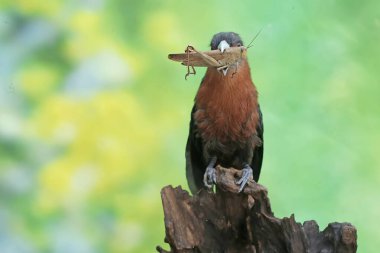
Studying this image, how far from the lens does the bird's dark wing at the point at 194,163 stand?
2380 mm

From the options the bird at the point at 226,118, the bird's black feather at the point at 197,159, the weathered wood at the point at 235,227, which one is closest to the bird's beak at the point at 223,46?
the bird at the point at 226,118

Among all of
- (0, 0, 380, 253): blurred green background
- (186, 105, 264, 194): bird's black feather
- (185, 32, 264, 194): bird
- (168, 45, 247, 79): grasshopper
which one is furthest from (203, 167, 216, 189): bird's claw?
(0, 0, 380, 253): blurred green background

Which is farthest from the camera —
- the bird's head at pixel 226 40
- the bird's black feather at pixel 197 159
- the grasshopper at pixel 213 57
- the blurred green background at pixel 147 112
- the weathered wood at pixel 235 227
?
the blurred green background at pixel 147 112

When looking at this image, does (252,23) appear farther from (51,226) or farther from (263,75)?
(51,226)

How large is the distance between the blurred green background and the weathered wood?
81 cm

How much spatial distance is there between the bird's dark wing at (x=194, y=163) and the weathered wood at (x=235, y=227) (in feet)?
1.37

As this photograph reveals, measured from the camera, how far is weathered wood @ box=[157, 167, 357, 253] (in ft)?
5.91

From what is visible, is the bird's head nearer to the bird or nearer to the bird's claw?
the bird

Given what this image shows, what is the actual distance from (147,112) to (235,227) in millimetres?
959

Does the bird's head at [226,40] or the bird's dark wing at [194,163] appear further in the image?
the bird's dark wing at [194,163]

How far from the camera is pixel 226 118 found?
7.27 feet

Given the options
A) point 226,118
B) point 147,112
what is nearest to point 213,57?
point 226,118

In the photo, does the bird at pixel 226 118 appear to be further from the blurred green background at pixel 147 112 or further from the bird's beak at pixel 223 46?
the blurred green background at pixel 147 112

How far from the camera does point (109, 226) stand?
2723 mm
